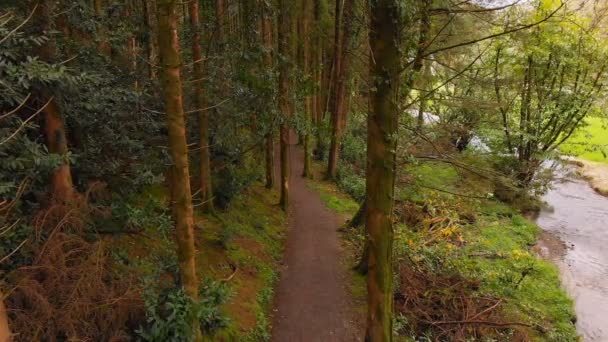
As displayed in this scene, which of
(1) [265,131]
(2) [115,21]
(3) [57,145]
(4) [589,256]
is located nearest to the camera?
(3) [57,145]

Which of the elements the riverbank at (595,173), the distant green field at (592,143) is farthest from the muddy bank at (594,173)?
the distant green field at (592,143)

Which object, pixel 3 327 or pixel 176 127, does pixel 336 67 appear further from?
pixel 3 327

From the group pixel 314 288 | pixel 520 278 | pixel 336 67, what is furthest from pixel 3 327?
pixel 336 67

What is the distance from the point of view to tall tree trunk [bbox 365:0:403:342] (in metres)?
5.02

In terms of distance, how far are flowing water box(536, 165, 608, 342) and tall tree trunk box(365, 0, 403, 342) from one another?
7609 millimetres

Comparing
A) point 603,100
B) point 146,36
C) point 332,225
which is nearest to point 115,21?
point 146,36

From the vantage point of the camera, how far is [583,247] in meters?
15.3

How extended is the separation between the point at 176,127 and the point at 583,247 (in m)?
16.7

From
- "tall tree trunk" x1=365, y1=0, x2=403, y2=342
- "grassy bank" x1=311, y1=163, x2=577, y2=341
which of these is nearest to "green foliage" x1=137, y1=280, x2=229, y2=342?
"tall tree trunk" x1=365, y1=0, x2=403, y2=342

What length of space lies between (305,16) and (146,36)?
32.2 feet

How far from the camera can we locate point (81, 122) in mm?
6273

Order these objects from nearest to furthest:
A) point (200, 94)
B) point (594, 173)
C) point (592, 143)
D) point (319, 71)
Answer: point (200, 94), point (319, 71), point (592, 143), point (594, 173)

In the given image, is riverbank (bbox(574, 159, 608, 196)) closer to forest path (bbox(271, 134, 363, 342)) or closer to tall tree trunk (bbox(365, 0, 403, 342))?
forest path (bbox(271, 134, 363, 342))

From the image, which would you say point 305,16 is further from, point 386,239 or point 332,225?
point 386,239
